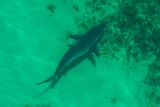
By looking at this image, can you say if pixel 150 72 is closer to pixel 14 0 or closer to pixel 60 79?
pixel 60 79

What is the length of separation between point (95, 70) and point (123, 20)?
2.00 metres

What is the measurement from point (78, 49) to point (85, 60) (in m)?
0.81

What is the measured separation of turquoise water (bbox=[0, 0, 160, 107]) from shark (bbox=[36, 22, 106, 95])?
0.93ft

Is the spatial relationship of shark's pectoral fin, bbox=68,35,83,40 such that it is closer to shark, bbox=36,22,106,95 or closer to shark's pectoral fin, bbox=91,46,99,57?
shark, bbox=36,22,106,95

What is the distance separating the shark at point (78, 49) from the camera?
348 inches

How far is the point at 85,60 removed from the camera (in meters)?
9.64

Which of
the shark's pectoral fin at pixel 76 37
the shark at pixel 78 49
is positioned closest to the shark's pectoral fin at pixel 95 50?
the shark at pixel 78 49

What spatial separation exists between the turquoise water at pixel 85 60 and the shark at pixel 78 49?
0.93ft

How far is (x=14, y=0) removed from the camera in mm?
9703

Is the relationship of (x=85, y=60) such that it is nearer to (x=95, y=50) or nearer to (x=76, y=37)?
(x=95, y=50)

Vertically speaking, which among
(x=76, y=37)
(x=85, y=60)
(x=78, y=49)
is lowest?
(x=78, y=49)

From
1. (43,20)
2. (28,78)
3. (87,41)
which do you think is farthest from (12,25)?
(87,41)

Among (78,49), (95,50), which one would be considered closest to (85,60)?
(95,50)

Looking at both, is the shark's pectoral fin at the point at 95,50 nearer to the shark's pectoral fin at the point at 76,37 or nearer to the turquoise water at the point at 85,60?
the turquoise water at the point at 85,60
